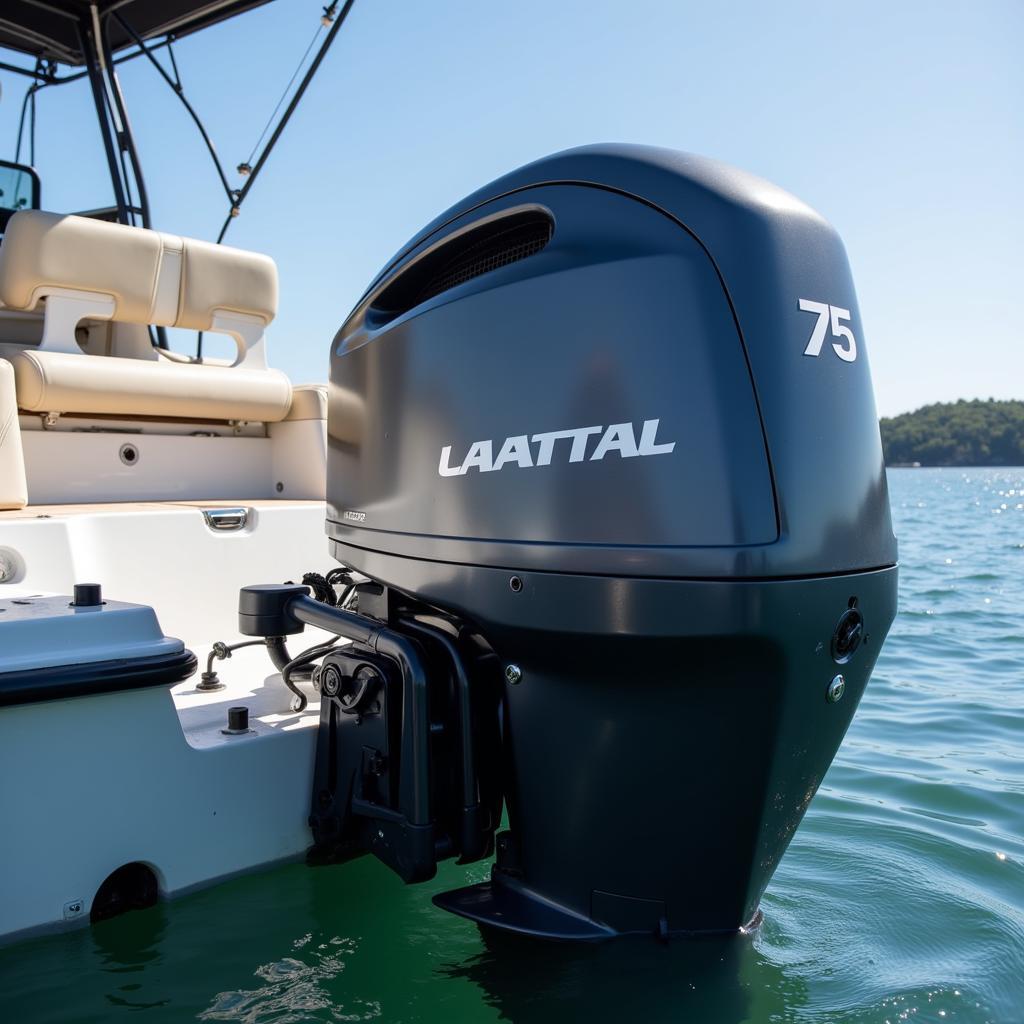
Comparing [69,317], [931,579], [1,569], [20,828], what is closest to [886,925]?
[20,828]

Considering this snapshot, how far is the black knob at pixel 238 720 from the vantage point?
1599 millimetres

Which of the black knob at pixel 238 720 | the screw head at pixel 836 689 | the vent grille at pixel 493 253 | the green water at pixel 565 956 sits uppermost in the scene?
the vent grille at pixel 493 253

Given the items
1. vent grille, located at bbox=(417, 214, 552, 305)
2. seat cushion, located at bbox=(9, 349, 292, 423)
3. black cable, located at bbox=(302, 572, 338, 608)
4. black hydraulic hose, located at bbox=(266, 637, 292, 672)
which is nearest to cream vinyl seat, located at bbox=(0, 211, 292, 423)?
seat cushion, located at bbox=(9, 349, 292, 423)

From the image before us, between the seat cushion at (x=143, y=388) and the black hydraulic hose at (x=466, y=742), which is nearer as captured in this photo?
the black hydraulic hose at (x=466, y=742)

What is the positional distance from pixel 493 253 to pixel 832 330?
19.3 inches

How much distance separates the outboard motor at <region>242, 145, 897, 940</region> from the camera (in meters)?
1.08

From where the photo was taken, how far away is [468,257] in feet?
4.76

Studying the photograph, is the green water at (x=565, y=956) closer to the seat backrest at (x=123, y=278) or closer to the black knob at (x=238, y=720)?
the black knob at (x=238, y=720)

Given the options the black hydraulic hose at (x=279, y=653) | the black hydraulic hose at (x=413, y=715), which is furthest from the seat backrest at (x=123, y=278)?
the black hydraulic hose at (x=413, y=715)

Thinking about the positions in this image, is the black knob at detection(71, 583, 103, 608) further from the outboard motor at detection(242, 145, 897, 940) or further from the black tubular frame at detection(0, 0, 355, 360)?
the black tubular frame at detection(0, 0, 355, 360)

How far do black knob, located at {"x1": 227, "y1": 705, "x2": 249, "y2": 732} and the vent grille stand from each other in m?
0.74

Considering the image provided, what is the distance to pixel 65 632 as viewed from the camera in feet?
4.63

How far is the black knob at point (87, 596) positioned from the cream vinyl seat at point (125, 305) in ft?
4.25

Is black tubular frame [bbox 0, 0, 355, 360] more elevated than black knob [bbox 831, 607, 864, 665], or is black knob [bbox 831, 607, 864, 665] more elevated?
black tubular frame [bbox 0, 0, 355, 360]
